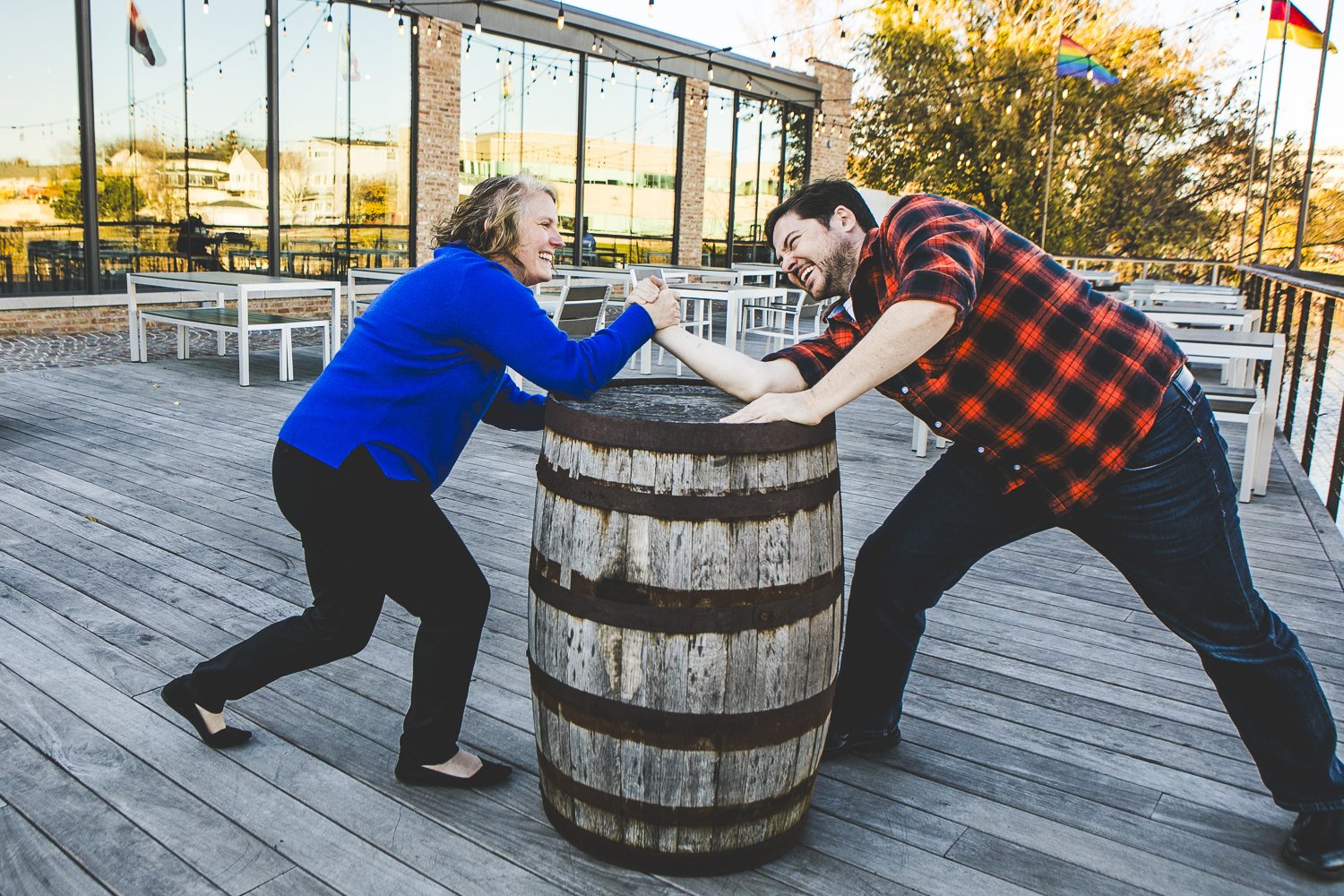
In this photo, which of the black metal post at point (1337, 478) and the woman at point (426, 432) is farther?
the black metal post at point (1337, 478)

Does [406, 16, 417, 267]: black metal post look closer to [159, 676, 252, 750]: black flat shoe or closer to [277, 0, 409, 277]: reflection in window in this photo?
[277, 0, 409, 277]: reflection in window

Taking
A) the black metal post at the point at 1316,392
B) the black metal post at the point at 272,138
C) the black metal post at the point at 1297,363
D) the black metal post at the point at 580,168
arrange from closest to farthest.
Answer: the black metal post at the point at 1316,392 < the black metal post at the point at 1297,363 < the black metal post at the point at 272,138 < the black metal post at the point at 580,168

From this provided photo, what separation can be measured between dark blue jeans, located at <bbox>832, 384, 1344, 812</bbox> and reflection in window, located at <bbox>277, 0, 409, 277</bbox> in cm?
1147

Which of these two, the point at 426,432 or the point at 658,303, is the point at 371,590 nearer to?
the point at 426,432

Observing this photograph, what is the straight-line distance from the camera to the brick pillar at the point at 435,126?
13.0 metres

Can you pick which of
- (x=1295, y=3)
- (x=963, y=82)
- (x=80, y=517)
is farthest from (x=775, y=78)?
(x=80, y=517)

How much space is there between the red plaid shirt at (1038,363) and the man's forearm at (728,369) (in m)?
0.24

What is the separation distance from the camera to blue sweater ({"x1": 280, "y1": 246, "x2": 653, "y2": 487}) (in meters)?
2.06

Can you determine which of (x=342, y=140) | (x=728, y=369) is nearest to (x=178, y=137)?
(x=342, y=140)

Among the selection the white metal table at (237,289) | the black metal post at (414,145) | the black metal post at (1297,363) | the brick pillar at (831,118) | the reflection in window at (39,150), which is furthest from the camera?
the brick pillar at (831,118)

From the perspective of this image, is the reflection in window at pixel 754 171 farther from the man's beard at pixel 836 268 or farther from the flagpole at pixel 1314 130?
the man's beard at pixel 836 268

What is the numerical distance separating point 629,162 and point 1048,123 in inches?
379

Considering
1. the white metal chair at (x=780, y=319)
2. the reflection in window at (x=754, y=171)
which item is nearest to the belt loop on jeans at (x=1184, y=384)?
the white metal chair at (x=780, y=319)

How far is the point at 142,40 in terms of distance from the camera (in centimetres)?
1077
